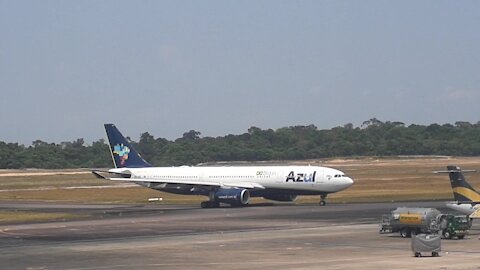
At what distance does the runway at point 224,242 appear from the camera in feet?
138

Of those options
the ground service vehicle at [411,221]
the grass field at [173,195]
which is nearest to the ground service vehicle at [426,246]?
the ground service vehicle at [411,221]

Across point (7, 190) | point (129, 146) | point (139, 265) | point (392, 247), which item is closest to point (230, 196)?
point (129, 146)

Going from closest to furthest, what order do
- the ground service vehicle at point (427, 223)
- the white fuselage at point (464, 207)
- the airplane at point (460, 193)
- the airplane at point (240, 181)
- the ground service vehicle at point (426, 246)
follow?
the ground service vehicle at point (426, 246)
the ground service vehicle at point (427, 223)
the white fuselage at point (464, 207)
the airplane at point (460, 193)
the airplane at point (240, 181)

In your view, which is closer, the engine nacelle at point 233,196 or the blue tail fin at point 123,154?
the engine nacelle at point 233,196

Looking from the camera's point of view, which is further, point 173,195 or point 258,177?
point 173,195

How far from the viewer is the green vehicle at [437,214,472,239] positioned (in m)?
52.2

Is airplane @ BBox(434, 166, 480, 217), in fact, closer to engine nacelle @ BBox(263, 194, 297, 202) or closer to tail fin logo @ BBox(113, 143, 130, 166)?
engine nacelle @ BBox(263, 194, 297, 202)

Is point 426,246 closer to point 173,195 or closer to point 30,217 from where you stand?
point 30,217

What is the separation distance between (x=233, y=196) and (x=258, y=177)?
9.94 feet

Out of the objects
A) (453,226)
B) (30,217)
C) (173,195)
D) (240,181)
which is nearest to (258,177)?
(240,181)

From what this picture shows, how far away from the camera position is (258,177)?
8712 centimetres

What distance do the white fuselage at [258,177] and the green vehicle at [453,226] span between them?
31.2m

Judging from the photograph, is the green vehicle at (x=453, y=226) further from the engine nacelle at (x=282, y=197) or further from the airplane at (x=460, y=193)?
the engine nacelle at (x=282, y=197)

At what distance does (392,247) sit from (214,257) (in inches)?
355
